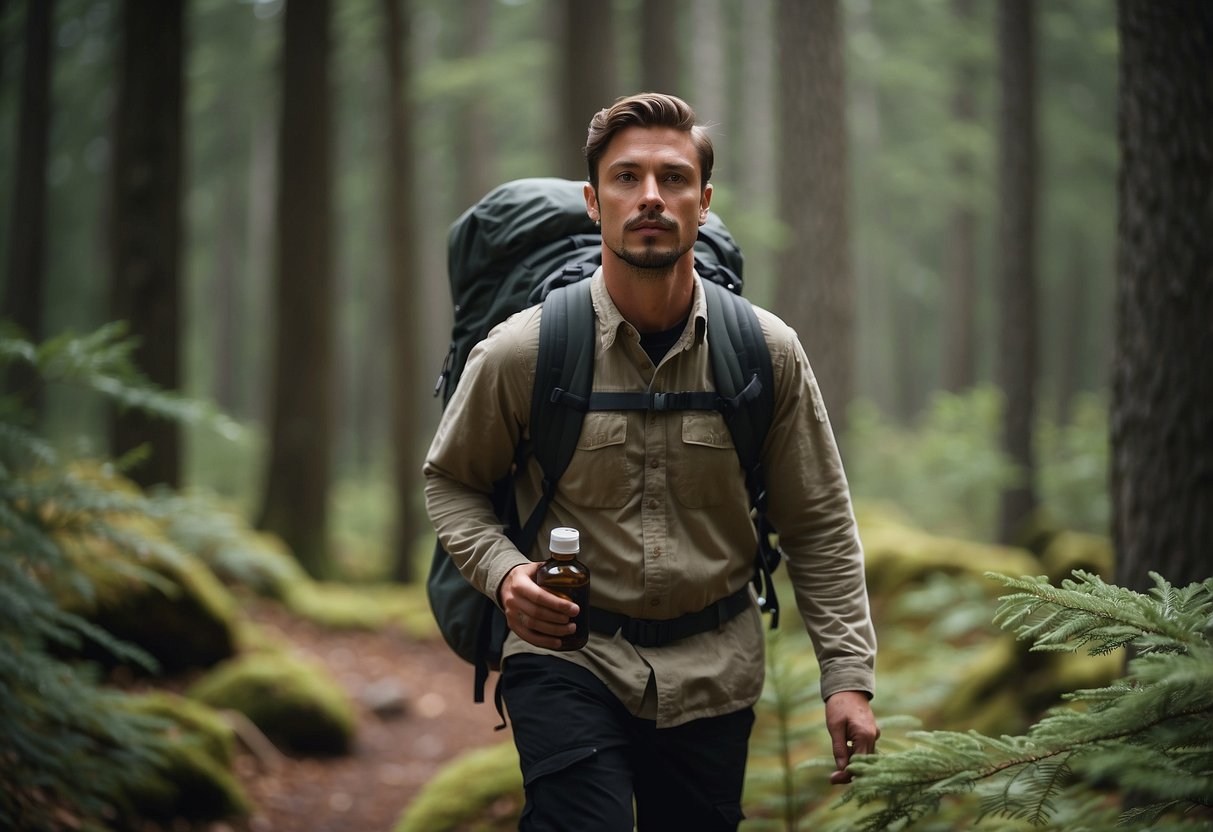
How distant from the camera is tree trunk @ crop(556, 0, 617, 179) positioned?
11766 millimetres

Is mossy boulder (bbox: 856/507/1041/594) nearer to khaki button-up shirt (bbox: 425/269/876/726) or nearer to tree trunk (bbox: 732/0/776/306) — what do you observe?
khaki button-up shirt (bbox: 425/269/876/726)

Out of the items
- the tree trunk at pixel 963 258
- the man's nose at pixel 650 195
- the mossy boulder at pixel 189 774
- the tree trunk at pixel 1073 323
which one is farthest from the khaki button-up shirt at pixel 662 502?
the tree trunk at pixel 1073 323

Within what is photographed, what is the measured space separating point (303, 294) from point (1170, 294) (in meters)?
10.5

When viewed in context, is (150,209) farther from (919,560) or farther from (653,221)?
(919,560)

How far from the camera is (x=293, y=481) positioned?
12555mm

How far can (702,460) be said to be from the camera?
292cm

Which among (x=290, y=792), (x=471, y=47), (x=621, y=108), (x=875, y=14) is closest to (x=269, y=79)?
(x=471, y=47)

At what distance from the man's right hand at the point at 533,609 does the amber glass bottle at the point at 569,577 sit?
4 centimetres

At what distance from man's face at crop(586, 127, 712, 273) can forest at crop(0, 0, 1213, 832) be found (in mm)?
1368

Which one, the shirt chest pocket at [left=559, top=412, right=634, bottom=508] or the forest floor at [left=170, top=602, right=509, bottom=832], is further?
the forest floor at [left=170, top=602, right=509, bottom=832]

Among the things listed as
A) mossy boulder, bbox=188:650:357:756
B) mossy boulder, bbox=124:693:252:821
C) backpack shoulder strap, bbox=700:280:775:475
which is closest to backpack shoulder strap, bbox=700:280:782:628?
backpack shoulder strap, bbox=700:280:775:475

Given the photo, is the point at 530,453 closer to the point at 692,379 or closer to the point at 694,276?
the point at 692,379

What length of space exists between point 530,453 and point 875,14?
93.9ft

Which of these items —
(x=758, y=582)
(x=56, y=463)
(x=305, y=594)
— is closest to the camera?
(x=758, y=582)
